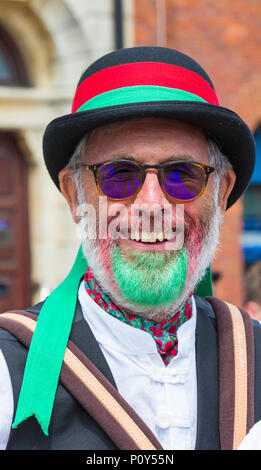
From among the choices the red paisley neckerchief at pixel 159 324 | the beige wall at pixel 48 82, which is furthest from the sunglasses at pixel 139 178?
the beige wall at pixel 48 82

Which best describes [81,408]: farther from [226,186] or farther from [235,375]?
[226,186]

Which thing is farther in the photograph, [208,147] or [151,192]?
[208,147]

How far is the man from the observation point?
4.63ft

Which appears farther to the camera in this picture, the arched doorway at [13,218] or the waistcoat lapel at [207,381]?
the arched doorway at [13,218]

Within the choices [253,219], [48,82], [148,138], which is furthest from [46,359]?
[253,219]

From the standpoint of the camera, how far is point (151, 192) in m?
1.47

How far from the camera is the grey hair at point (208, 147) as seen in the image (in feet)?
5.24

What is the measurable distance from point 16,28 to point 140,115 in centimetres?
420

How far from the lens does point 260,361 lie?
155 cm

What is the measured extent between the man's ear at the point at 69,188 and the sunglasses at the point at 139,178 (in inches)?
6.6

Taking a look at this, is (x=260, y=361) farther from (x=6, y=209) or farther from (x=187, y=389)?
(x=6, y=209)

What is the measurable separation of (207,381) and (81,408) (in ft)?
1.13

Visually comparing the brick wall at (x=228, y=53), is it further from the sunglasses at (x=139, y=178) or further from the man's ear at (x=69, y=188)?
the sunglasses at (x=139, y=178)
